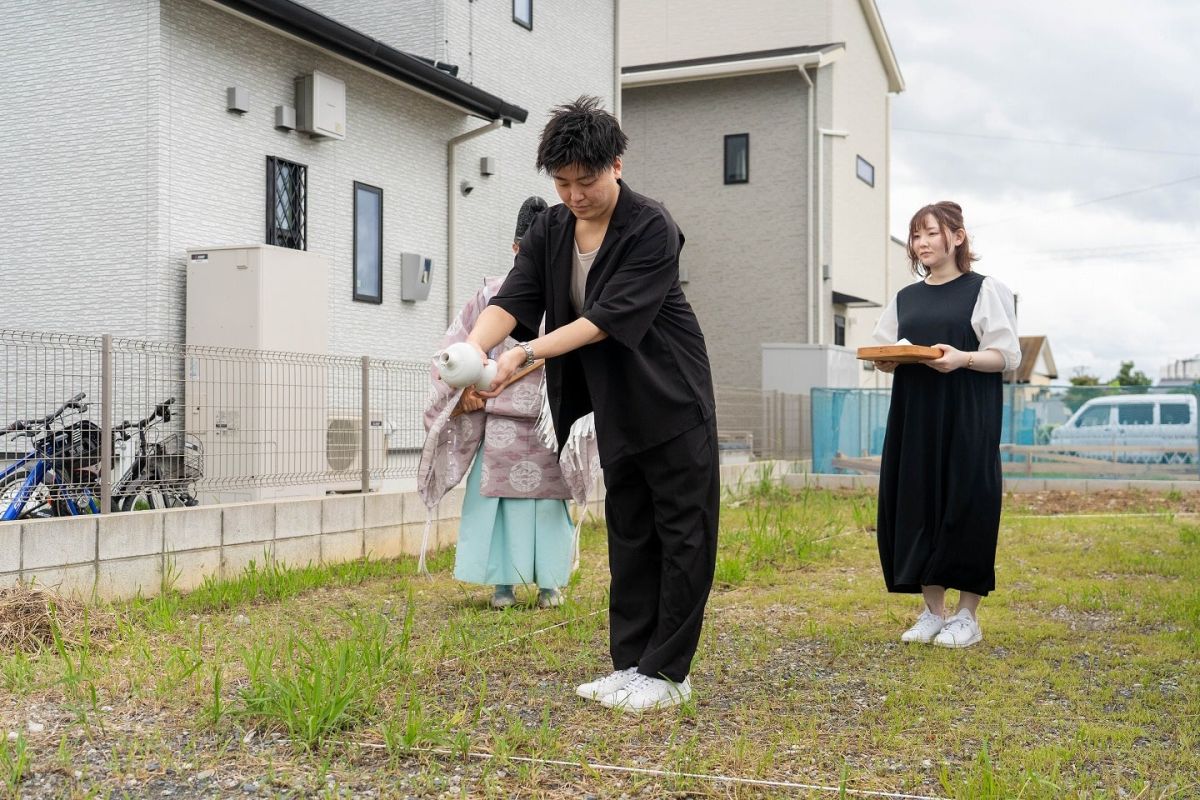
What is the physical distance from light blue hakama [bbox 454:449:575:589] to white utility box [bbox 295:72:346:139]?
202 inches

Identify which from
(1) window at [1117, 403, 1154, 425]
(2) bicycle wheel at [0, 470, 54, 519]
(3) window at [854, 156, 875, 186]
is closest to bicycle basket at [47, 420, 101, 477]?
(2) bicycle wheel at [0, 470, 54, 519]

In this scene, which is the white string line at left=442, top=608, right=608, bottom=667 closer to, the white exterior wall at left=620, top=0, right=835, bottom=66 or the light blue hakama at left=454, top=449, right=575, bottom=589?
the light blue hakama at left=454, top=449, right=575, bottom=589

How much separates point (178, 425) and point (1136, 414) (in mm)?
12081

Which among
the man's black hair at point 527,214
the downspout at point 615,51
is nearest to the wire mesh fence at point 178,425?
the man's black hair at point 527,214

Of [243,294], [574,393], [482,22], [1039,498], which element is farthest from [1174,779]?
[482,22]

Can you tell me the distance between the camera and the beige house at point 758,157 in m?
19.1

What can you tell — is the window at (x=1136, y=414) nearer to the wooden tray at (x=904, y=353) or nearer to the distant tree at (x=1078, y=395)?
the distant tree at (x=1078, y=395)

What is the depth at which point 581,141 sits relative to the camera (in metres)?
3.26

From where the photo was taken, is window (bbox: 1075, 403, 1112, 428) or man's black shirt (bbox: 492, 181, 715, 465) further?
window (bbox: 1075, 403, 1112, 428)

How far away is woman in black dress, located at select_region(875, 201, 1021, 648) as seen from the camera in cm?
451

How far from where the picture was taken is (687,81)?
1992 centimetres

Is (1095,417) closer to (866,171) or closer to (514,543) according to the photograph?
(866,171)

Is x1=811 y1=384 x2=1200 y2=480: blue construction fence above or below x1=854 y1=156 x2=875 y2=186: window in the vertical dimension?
below

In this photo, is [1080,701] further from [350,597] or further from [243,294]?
[243,294]
